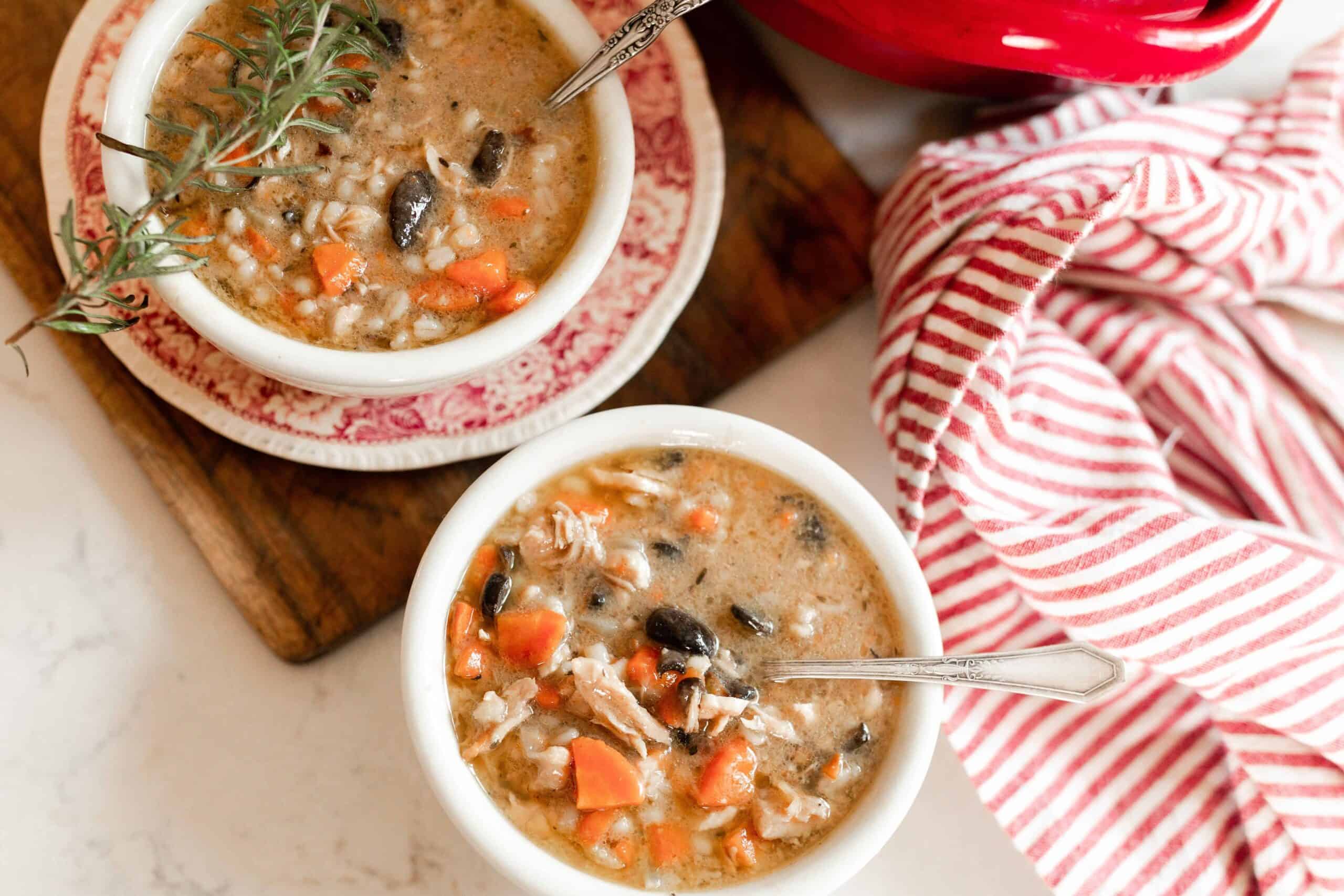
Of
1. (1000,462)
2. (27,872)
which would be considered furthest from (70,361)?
(1000,462)

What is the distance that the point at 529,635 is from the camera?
4.45 ft

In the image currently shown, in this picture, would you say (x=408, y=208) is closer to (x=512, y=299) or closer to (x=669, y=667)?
(x=512, y=299)

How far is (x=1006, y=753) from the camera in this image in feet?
5.40

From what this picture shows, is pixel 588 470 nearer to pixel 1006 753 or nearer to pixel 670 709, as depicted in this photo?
pixel 670 709

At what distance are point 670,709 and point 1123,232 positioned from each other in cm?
91

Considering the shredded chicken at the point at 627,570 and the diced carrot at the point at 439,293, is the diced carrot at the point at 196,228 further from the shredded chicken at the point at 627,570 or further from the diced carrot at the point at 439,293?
the shredded chicken at the point at 627,570

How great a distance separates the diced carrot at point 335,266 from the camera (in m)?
1.37

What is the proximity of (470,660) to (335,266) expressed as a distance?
0.47 metres

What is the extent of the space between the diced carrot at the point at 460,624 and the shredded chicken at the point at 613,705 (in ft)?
0.44

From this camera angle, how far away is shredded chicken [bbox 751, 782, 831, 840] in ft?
4.42

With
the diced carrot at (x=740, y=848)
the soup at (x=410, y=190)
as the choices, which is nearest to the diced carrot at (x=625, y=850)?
the diced carrot at (x=740, y=848)

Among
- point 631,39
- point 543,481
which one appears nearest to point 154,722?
point 543,481

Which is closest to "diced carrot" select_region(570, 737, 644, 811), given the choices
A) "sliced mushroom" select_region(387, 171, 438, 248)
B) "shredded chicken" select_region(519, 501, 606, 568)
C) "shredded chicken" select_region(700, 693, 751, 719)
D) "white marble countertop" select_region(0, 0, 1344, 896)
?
"shredded chicken" select_region(700, 693, 751, 719)

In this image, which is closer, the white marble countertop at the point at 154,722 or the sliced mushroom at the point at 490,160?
the sliced mushroom at the point at 490,160
